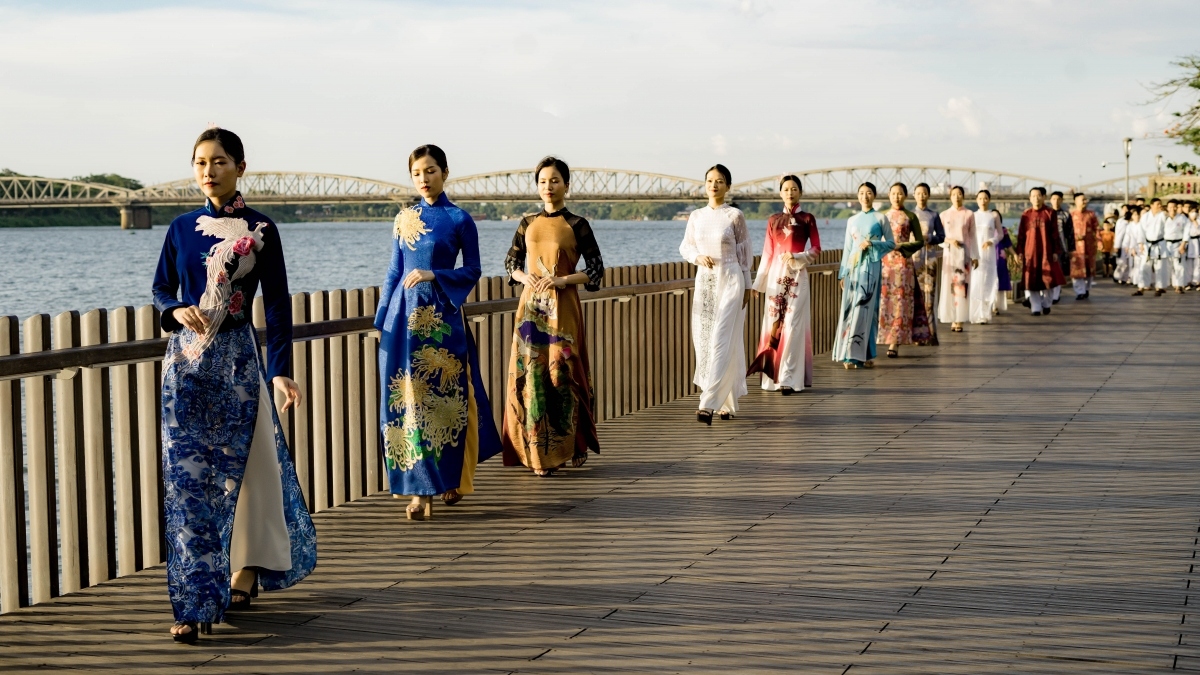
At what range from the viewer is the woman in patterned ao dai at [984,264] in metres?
19.7

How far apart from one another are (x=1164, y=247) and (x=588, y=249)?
74.6ft

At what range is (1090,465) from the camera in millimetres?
8156

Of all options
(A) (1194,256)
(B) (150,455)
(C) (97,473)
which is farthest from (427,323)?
(A) (1194,256)

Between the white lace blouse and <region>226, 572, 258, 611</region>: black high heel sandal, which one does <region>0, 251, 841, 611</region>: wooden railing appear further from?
the white lace blouse

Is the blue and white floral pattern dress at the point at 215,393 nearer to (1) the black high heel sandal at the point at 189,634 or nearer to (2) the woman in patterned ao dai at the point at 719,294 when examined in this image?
(1) the black high heel sandal at the point at 189,634

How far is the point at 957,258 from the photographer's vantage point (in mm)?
19344

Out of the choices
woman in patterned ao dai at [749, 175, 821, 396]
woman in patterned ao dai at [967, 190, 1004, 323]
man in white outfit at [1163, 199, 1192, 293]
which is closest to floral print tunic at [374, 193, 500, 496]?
woman in patterned ao dai at [749, 175, 821, 396]

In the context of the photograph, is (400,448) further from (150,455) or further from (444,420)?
(150,455)

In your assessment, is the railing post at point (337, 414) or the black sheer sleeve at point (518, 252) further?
the black sheer sleeve at point (518, 252)

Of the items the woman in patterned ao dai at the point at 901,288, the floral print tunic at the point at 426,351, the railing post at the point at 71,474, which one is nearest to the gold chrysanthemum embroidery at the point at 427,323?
the floral print tunic at the point at 426,351

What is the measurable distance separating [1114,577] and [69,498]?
3995mm

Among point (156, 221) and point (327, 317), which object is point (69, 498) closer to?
point (327, 317)

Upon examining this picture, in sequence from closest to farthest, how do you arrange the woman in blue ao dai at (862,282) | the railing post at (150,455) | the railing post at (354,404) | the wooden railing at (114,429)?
1. the wooden railing at (114,429)
2. the railing post at (150,455)
3. the railing post at (354,404)
4. the woman in blue ao dai at (862,282)

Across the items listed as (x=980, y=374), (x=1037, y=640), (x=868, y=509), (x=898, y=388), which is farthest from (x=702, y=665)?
(x=980, y=374)
